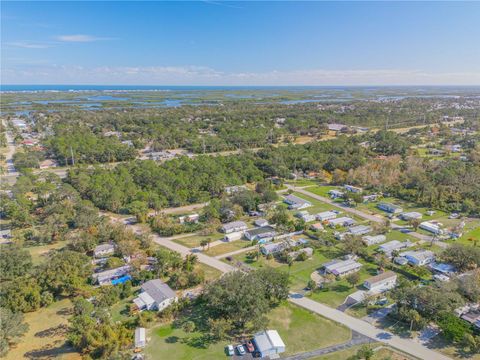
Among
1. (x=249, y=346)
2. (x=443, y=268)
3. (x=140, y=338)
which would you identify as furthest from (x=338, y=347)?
(x=443, y=268)

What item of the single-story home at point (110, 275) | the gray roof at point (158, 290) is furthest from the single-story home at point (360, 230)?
the single-story home at point (110, 275)

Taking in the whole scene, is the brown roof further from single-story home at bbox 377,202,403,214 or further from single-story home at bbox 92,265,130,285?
single-story home at bbox 92,265,130,285

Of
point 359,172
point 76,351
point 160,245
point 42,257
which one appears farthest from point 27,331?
point 359,172

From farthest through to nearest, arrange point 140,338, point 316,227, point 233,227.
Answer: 1. point 316,227
2. point 233,227
3. point 140,338

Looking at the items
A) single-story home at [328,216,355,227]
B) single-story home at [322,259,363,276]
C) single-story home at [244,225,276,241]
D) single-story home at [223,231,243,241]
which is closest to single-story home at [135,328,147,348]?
single-story home at [223,231,243,241]

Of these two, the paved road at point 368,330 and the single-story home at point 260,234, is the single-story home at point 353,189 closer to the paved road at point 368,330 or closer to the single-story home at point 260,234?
the single-story home at point 260,234

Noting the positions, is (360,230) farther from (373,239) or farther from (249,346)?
(249,346)
